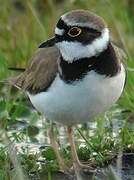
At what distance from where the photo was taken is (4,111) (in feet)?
22.4

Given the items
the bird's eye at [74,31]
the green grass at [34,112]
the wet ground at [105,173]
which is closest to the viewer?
the bird's eye at [74,31]

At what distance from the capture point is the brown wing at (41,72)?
577 centimetres

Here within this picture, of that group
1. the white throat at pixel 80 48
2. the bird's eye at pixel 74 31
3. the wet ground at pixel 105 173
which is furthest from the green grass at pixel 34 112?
the bird's eye at pixel 74 31

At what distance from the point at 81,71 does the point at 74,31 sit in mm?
285

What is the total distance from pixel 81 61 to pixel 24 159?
95cm

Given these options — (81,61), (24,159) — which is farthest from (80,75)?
(24,159)

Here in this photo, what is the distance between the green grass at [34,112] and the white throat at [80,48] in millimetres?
763

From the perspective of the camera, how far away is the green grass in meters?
5.93

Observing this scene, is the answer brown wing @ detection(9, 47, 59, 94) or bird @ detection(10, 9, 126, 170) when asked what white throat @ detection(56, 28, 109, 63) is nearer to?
bird @ detection(10, 9, 126, 170)

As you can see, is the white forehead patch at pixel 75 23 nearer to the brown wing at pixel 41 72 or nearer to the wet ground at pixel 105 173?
the brown wing at pixel 41 72

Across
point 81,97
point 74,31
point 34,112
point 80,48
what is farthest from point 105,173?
point 34,112

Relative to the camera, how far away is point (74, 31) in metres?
5.49

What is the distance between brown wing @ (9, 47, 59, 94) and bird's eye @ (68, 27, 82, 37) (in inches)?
13.4

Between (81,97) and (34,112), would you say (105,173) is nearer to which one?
(81,97)
